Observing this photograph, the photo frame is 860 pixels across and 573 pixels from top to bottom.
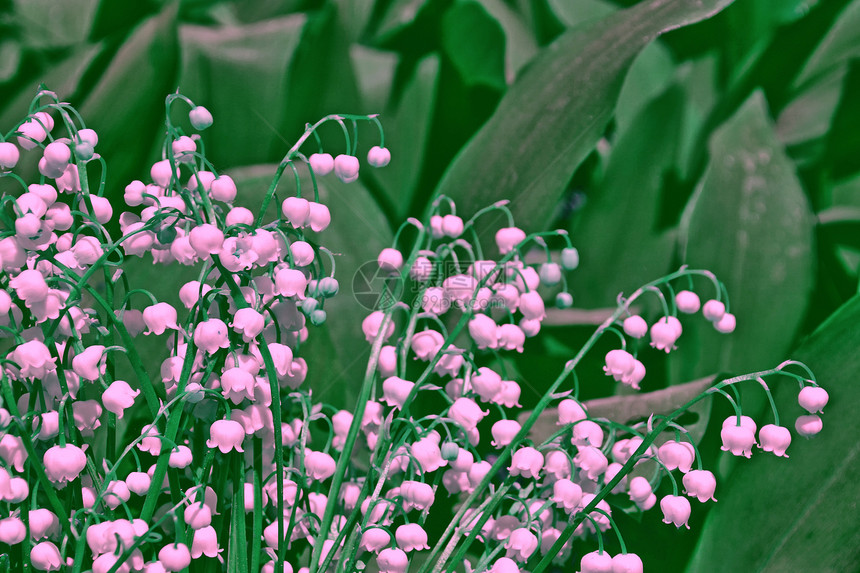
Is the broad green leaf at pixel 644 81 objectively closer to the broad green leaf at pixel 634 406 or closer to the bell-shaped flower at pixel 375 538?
the broad green leaf at pixel 634 406

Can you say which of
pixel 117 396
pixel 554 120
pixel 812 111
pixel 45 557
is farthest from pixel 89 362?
pixel 812 111

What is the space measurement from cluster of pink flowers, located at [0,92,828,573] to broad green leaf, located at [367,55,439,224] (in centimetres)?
12

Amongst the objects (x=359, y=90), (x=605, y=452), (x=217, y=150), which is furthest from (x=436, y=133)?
(x=605, y=452)

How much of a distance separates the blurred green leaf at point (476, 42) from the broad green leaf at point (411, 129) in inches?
1.2

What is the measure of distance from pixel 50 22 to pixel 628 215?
602 millimetres

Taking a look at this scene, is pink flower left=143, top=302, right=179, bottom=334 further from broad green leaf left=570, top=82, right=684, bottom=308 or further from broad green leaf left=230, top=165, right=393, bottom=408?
broad green leaf left=570, top=82, right=684, bottom=308

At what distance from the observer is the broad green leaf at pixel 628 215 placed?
0.82m

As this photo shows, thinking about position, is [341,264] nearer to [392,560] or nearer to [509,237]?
[509,237]

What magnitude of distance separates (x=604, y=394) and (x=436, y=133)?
0.31m

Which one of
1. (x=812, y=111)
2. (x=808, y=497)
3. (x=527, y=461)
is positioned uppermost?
(x=812, y=111)

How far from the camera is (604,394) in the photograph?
2.65 ft

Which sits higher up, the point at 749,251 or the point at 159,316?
the point at 159,316

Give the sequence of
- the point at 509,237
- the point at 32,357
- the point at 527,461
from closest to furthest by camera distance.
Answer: the point at 32,357
the point at 527,461
the point at 509,237

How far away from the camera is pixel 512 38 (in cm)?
83
